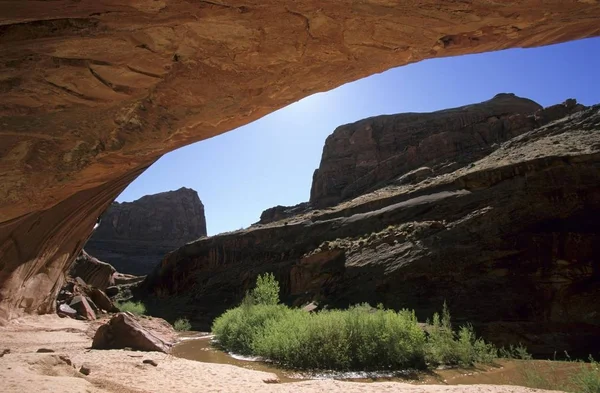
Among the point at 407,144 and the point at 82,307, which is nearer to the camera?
the point at 82,307

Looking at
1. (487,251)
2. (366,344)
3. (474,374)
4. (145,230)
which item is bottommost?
(474,374)

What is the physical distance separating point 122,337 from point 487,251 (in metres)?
17.2

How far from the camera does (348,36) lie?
4.04 m

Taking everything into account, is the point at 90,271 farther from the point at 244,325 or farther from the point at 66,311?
the point at 244,325

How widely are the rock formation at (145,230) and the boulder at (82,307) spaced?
2417 inches

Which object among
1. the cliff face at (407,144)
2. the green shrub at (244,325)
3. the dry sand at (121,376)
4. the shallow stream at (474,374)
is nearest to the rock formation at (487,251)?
the shallow stream at (474,374)

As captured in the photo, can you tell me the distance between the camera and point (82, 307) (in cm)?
2164

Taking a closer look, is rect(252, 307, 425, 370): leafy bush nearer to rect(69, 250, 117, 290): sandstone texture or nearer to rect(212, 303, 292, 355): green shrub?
rect(212, 303, 292, 355): green shrub

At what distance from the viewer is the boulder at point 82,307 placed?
841 inches

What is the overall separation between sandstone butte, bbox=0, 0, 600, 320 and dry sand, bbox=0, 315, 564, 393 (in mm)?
2670

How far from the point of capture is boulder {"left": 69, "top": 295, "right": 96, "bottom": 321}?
21.4 meters

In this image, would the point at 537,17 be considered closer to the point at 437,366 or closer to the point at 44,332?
the point at 437,366

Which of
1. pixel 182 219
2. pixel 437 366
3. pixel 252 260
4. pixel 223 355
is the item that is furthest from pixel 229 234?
pixel 182 219

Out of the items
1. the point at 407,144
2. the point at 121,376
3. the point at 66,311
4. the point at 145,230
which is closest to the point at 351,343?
the point at 121,376
